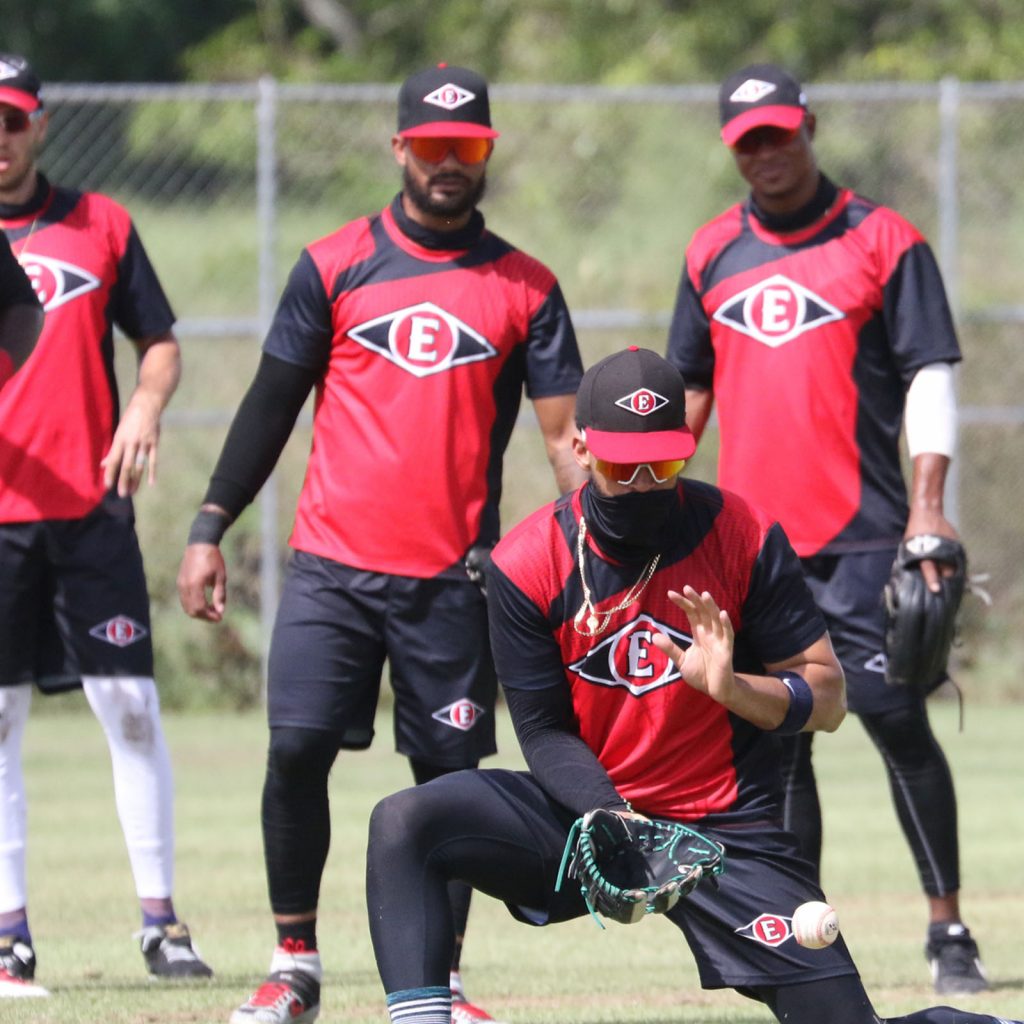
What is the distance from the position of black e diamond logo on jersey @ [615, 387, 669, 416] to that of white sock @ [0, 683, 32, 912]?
2.64 metres

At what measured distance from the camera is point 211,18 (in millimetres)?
30766

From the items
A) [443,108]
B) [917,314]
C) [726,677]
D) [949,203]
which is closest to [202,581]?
[443,108]

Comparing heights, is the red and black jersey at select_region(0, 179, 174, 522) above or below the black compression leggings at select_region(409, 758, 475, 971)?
above

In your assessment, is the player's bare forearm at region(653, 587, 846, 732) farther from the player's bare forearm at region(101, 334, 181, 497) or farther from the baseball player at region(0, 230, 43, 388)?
the player's bare forearm at region(101, 334, 181, 497)

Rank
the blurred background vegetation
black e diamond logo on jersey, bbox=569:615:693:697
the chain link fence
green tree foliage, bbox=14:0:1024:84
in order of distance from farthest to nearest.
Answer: green tree foliage, bbox=14:0:1024:84 → the blurred background vegetation → the chain link fence → black e diamond logo on jersey, bbox=569:615:693:697

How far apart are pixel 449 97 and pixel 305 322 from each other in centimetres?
72

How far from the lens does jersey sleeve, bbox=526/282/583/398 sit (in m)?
6.30

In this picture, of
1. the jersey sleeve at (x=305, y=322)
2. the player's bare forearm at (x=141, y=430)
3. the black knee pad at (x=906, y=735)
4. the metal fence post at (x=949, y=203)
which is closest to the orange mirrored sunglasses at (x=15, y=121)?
the player's bare forearm at (x=141, y=430)

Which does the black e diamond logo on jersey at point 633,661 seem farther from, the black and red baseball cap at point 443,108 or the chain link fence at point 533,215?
the chain link fence at point 533,215

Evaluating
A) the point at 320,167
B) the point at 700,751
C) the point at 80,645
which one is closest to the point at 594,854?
the point at 700,751

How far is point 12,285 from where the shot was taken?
555 cm

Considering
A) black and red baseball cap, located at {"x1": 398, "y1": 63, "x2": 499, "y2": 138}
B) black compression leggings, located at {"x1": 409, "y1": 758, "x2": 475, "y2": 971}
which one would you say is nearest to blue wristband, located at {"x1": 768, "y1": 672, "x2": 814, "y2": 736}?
black compression leggings, located at {"x1": 409, "y1": 758, "x2": 475, "y2": 971}

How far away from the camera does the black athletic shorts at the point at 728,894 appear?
192 inches

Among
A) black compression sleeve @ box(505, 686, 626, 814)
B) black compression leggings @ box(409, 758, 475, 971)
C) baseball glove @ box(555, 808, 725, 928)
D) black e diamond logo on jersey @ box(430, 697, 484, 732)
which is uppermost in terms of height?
black compression sleeve @ box(505, 686, 626, 814)
